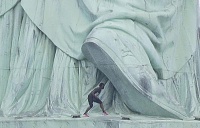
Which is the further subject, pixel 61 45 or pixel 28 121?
pixel 61 45

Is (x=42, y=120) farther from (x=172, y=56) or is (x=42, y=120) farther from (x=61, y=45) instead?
(x=172, y=56)

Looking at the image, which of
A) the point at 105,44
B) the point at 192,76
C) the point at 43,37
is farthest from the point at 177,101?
the point at 43,37

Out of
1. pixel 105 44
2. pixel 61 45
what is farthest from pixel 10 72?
pixel 105 44

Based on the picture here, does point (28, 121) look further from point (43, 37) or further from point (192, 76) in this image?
point (192, 76)

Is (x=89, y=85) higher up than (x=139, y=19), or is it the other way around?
(x=139, y=19)

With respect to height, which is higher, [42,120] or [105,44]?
[105,44]

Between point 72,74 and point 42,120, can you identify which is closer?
point 42,120

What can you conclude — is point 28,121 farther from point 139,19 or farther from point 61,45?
point 139,19
